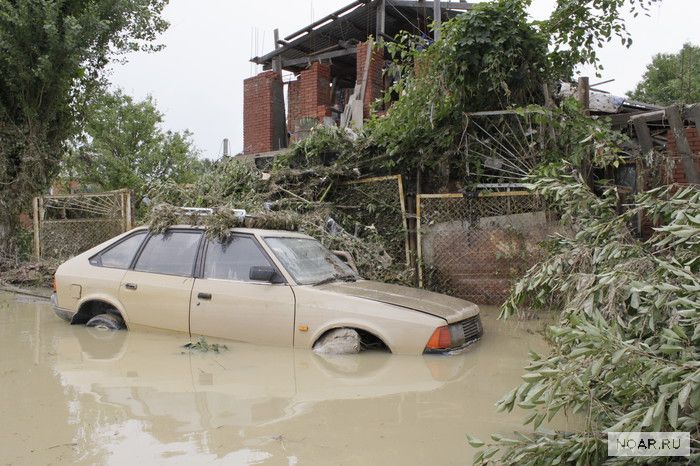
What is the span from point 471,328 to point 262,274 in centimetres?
209

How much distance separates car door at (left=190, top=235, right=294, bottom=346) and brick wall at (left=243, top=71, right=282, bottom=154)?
1049 centimetres

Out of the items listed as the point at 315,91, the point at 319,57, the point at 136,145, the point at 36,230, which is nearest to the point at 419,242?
the point at 315,91

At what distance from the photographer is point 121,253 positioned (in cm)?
629

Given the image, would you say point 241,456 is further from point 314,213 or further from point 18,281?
point 18,281

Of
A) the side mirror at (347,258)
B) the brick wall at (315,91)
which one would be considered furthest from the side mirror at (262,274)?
the brick wall at (315,91)

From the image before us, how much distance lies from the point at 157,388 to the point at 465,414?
7.47ft

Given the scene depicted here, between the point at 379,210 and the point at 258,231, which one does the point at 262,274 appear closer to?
the point at 258,231

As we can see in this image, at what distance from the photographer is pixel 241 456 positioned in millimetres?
3012

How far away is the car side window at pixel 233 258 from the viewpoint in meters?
5.59

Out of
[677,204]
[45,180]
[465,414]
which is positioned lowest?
[465,414]

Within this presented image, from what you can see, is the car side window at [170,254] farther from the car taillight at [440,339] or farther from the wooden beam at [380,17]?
the wooden beam at [380,17]

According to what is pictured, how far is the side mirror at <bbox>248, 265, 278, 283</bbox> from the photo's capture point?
5270mm

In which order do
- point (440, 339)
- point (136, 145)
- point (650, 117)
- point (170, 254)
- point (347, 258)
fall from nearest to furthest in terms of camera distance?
point (440, 339) < point (170, 254) < point (347, 258) < point (650, 117) < point (136, 145)

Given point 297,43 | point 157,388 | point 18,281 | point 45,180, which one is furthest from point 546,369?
→ point 297,43
